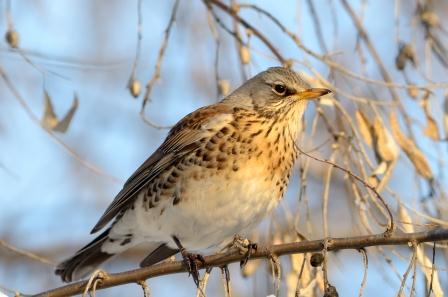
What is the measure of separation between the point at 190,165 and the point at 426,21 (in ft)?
5.38

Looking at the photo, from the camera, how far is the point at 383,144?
14.2 ft

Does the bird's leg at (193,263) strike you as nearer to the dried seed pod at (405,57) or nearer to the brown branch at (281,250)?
the brown branch at (281,250)

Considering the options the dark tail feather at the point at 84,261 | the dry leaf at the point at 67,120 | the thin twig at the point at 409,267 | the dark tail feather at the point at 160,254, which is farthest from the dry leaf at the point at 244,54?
the thin twig at the point at 409,267

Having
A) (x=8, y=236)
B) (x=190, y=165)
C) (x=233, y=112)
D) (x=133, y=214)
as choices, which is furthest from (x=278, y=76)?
(x=8, y=236)

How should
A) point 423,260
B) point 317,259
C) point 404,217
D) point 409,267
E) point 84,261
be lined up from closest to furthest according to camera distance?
1. point 409,267
2. point 317,259
3. point 423,260
4. point 404,217
5. point 84,261

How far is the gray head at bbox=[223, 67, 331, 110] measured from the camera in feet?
16.7

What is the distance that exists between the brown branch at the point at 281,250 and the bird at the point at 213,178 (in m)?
0.55

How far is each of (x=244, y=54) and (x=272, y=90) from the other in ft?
1.93

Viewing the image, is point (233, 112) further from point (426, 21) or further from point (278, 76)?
point (426, 21)

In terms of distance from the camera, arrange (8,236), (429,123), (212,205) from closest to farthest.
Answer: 1. (429,123)
2. (212,205)
3. (8,236)

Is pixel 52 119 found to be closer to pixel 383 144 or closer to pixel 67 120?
pixel 67 120

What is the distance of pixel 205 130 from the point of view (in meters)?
5.05

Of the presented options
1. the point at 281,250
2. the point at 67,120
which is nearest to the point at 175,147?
the point at 67,120

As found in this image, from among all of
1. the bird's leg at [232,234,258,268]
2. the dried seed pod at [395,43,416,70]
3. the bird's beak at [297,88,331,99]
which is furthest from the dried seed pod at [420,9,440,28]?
the bird's leg at [232,234,258,268]
